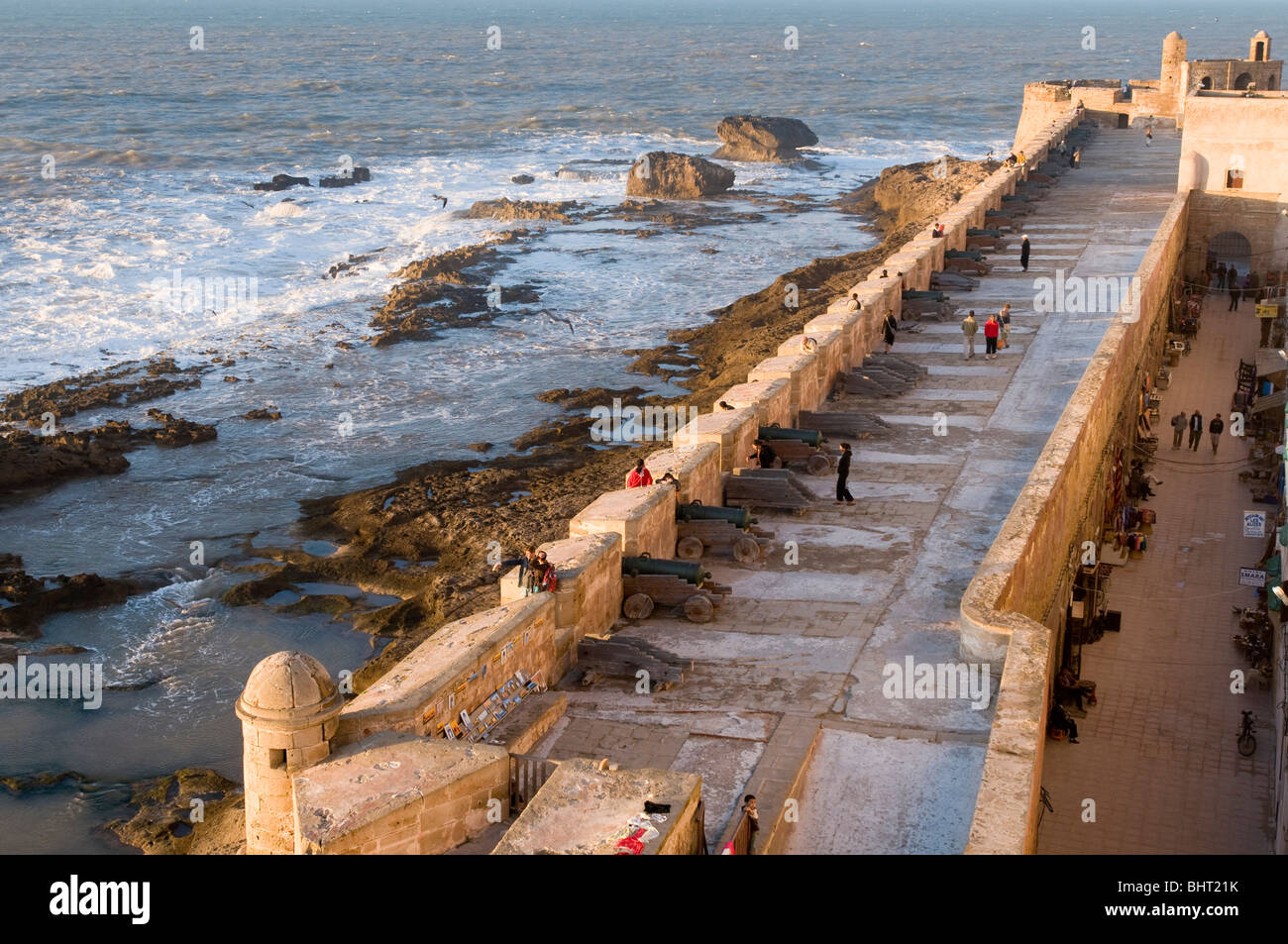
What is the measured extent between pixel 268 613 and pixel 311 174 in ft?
170

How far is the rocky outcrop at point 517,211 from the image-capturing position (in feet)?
194

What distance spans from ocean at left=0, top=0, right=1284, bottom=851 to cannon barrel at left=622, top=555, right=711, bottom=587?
6.72 m

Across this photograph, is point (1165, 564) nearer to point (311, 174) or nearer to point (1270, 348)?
point (1270, 348)

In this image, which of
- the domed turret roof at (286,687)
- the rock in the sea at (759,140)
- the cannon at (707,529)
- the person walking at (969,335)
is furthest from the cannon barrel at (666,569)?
the rock in the sea at (759,140)

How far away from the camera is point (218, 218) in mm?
59562

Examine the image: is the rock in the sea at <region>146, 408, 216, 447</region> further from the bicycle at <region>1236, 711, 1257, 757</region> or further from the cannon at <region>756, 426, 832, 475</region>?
the bicycle at <region>1236, 711, 1257, 757</region>

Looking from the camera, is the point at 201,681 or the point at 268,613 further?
the point at 268,613

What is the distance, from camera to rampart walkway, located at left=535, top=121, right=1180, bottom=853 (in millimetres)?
11859

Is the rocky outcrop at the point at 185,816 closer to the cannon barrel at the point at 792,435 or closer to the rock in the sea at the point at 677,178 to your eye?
the cannon barrel at the point at 792,435

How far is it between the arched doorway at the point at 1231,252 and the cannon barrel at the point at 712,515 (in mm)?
24154

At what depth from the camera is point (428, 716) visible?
37.5 ft

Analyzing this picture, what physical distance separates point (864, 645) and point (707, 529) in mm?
3055

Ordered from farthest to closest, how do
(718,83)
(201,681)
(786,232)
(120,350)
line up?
(718,83) < (786,232) < (120,350) < (201,681)
